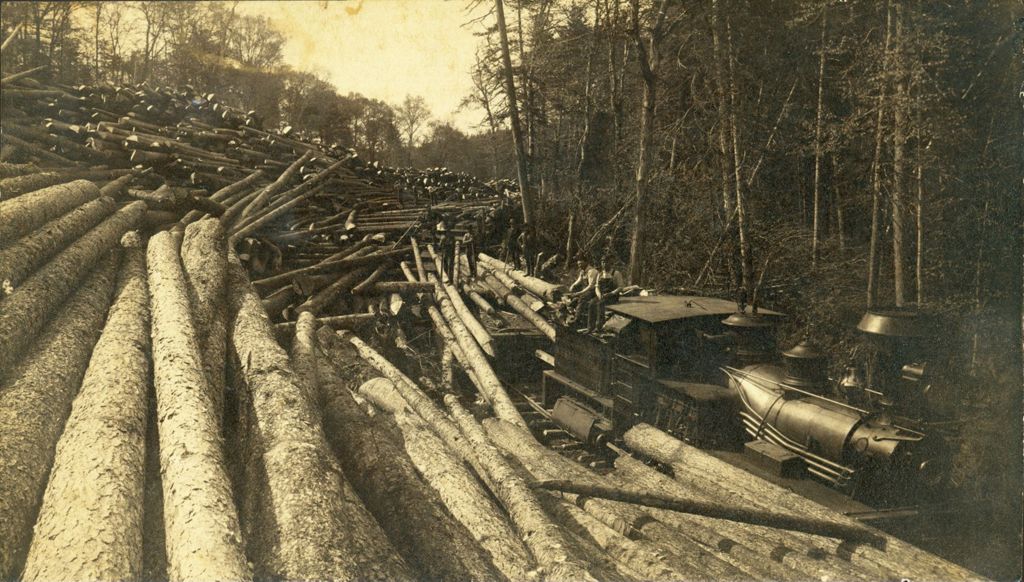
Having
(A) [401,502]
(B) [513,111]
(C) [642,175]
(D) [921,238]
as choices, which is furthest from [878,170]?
(A) [401,502]

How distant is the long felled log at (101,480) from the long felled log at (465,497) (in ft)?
6.52

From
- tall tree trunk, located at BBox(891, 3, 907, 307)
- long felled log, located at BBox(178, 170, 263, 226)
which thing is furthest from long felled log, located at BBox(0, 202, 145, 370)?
tall tree trunk, located at BBox(891, 3, 907, 307)

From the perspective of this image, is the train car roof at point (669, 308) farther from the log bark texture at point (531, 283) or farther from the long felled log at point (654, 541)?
the long felled log at point (654, 541)

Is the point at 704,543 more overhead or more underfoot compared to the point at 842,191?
more underfoot

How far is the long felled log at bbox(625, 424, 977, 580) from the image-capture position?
165 inches

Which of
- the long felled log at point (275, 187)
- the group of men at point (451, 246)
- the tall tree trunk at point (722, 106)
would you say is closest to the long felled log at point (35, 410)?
the long felled log at point (275, 187)

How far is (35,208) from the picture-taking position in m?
5.70

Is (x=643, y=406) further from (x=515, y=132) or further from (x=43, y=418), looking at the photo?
(x=515, y=132)

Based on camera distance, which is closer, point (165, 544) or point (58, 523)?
point (58, 523)

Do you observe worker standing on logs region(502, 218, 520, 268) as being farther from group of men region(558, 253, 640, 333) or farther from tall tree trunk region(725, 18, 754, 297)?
group of men region(558, 253, 640, 333)

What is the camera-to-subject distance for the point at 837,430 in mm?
5727

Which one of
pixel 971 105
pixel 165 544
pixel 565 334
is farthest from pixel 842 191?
pixel 165 544

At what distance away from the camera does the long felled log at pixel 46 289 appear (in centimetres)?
410

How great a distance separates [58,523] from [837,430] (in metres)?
6.20
